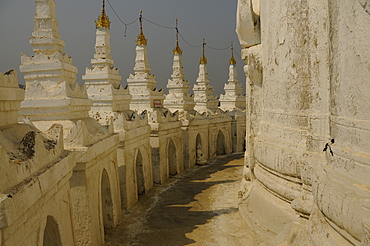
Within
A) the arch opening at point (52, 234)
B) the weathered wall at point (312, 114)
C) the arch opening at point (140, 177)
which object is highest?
the weathered wall at point (312, 114)

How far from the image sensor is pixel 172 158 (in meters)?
17.6

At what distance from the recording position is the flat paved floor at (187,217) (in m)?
8.99

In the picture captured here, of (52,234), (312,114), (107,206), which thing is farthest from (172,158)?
(52,234)

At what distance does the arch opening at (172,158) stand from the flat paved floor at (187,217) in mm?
1102

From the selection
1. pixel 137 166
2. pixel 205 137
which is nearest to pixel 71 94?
pixel 137 166

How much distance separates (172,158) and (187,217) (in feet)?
22.6

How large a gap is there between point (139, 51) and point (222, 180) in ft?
26.1

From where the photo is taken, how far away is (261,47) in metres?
8.93

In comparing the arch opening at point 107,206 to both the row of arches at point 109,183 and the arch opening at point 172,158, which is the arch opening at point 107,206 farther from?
the arch opening at point 172,158

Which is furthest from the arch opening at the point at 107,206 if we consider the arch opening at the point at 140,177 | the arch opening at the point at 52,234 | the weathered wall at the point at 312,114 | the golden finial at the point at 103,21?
the golden finial at the point at 103,21

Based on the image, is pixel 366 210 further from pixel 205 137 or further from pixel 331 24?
pixel 205 137

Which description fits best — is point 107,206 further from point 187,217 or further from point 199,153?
point 199,153

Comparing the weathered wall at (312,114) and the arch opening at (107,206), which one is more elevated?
the weathered wall at (312,114)

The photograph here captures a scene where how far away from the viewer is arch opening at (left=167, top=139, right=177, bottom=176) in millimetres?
17469
